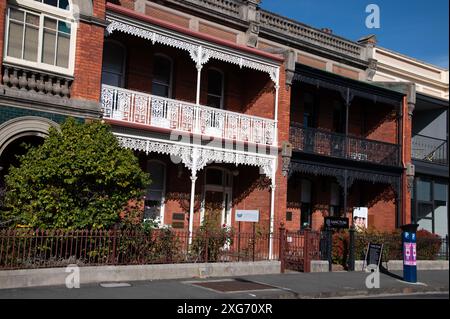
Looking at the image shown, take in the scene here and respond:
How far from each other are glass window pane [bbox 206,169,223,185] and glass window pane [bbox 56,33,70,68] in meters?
7.26

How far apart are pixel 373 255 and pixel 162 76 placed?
29.3 ft

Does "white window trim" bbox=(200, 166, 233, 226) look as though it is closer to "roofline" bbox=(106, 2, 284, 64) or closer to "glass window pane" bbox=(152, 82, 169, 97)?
"glass window pane" bbox=(152, 82, 169, 97)

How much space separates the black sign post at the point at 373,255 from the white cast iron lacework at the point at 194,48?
627cm

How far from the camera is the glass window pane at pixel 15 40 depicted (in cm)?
1271

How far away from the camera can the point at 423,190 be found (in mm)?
24125

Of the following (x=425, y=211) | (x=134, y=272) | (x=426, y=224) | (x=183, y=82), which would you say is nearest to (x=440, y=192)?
(x=425, y=211)

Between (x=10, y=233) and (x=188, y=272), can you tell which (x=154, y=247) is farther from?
(x=10, y=233)

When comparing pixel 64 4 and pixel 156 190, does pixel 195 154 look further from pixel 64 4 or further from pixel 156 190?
pixel 64 4

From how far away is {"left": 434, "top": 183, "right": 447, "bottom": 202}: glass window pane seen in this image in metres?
24.7
